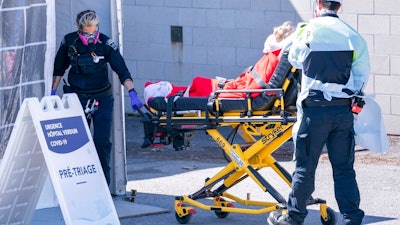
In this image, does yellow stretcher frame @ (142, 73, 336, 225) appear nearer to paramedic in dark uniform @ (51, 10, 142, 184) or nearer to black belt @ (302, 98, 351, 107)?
black belt @ (302, 98, 351, 107)

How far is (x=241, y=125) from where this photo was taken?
336 inches

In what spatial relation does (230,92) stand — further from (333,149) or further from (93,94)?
(93,94)

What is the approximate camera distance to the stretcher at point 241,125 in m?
8.29

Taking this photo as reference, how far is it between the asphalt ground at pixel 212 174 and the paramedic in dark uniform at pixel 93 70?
2.89ft

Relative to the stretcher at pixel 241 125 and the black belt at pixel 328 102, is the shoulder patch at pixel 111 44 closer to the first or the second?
the stretcher at pixel 241 125

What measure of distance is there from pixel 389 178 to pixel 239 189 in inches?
64.7

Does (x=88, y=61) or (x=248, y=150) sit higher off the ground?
(x=88, y=61)

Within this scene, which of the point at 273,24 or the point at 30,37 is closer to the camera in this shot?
the point at 30,37

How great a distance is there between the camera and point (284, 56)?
821cm

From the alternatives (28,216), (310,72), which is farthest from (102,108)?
(310,72)

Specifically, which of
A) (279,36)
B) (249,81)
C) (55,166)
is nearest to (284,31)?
(279,36)

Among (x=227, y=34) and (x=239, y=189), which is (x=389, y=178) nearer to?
(x=239, y=189)

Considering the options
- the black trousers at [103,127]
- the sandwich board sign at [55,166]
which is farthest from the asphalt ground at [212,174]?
the sandwich board sign at [55,166]

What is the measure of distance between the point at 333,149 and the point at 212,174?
3414 millimetres
